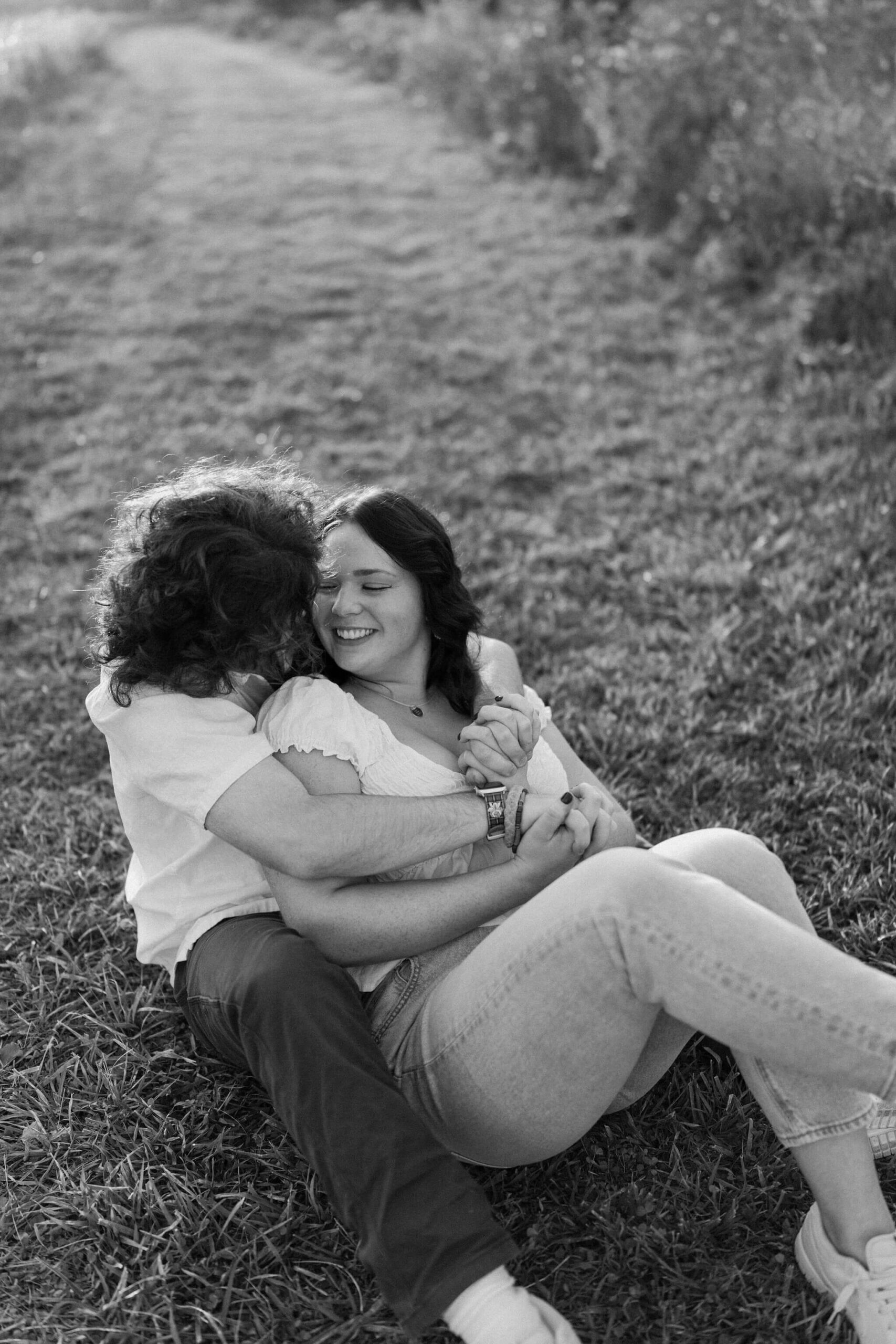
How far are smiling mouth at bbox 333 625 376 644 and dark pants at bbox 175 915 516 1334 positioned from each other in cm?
73

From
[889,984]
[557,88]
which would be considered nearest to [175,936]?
[889,984]

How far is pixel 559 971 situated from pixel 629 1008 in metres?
0.15

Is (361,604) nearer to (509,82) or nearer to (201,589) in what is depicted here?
(201,589)

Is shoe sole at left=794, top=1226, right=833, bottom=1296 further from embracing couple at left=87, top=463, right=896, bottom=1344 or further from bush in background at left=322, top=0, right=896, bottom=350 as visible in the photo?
bush in background at left=322, top=0, right=896, bottom=350

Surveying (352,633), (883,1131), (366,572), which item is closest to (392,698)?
(352,633)

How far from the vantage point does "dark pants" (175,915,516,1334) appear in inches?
82.3

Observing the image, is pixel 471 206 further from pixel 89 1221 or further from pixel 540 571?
pixel 89 1221

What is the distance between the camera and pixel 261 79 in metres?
13.9

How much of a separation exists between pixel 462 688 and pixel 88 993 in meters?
1.21

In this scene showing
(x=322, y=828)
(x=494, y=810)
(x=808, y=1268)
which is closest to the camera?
(x=808, y=1268)

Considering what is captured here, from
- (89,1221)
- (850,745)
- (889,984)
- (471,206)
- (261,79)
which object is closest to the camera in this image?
(889,984)

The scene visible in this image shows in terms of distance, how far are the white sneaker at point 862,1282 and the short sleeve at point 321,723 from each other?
1.26 m

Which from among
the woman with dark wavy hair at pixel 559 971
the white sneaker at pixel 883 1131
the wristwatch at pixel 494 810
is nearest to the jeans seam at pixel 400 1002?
the woman with dark wavy hair at pixel 559 971

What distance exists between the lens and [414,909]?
8.38ft
